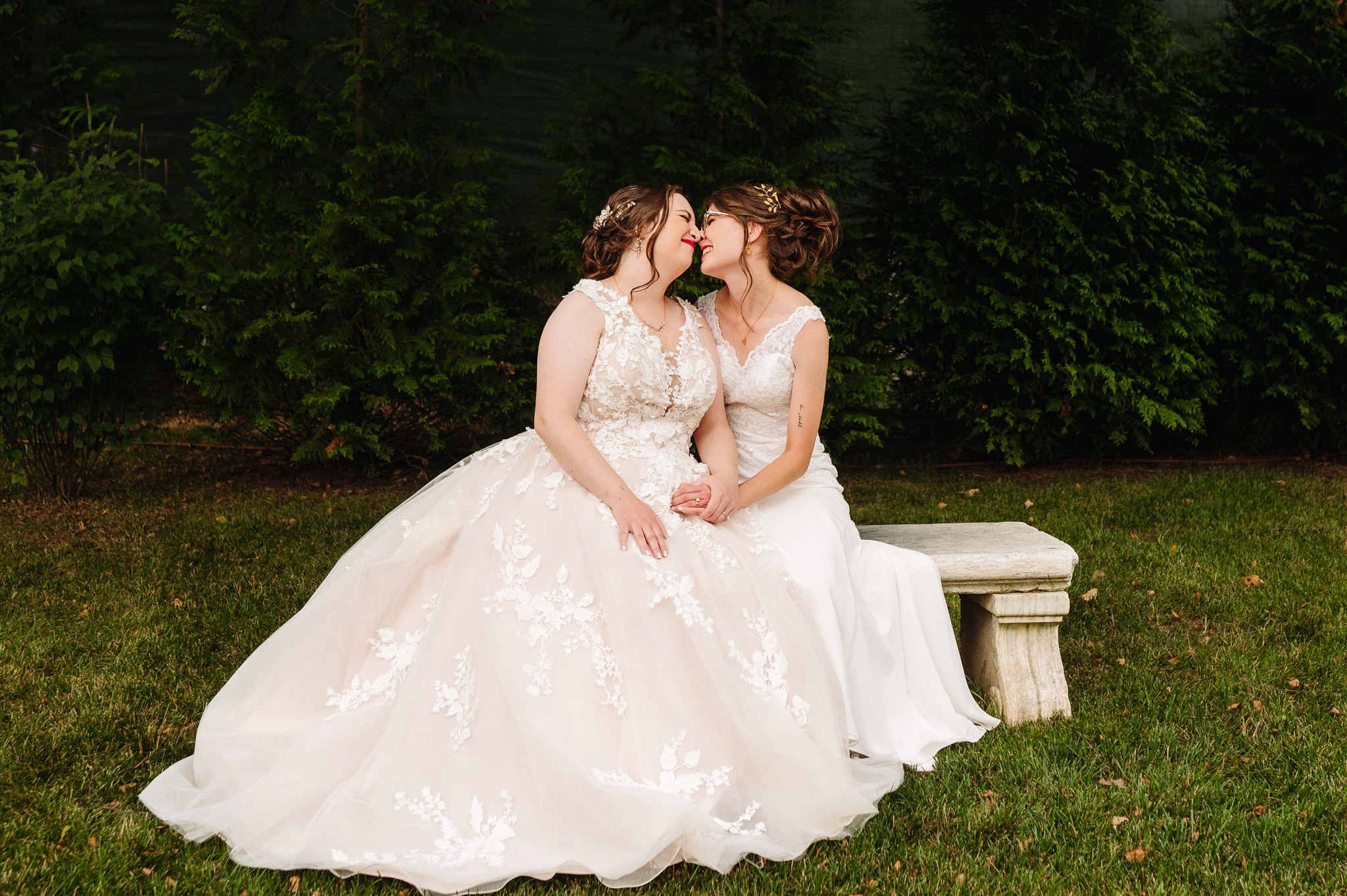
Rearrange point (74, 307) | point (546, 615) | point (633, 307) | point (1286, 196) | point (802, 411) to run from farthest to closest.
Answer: point (1286, 196)
point (74, 307)
point (802, 411)
point (633, 307)
point (546, 615)

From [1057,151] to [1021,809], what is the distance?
5.20 metres

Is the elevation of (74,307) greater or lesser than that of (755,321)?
lesser

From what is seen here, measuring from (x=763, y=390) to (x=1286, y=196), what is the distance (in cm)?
603

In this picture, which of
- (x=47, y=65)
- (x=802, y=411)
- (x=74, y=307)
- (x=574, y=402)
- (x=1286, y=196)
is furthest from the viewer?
(x=47, y=65)

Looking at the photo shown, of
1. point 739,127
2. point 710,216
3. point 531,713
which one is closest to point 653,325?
point 710,216

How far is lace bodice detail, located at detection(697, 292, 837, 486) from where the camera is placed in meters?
3.44

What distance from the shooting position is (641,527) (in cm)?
287

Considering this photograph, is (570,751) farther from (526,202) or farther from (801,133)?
(526,202)

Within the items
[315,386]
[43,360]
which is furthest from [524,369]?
[43,360]

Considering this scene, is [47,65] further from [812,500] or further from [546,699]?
[546,699]

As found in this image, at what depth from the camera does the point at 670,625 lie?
9.01 feet

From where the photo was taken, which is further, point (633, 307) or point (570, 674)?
point (633, 307)

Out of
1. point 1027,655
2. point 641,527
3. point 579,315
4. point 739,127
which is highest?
point 739,127

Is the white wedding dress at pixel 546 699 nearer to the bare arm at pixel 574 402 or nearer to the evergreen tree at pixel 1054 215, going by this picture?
the bare arm at pixel 574 402
